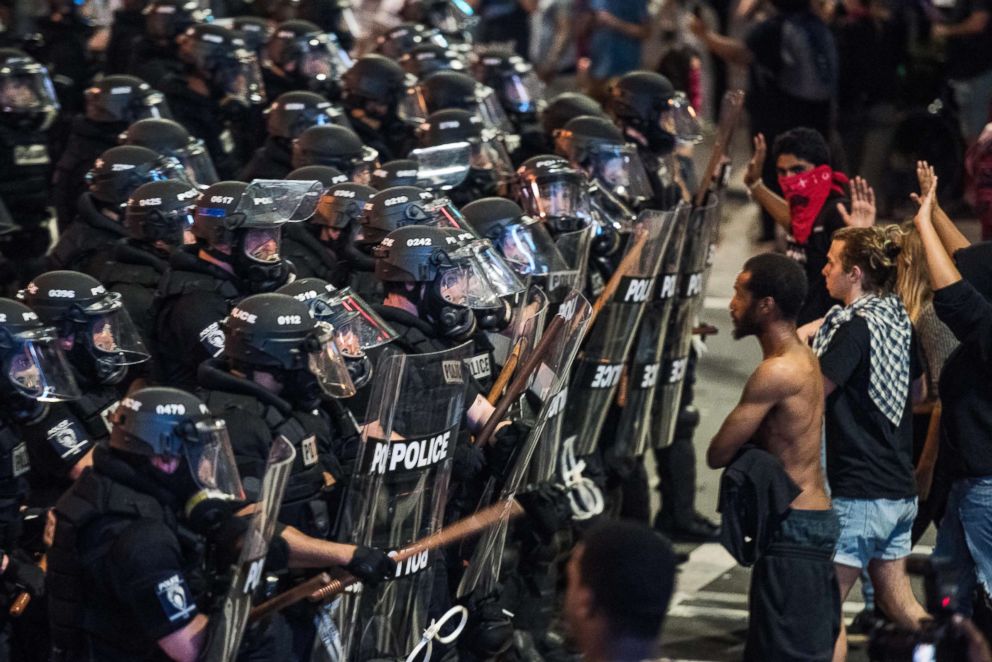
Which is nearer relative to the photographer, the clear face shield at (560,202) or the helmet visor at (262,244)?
the helmet visor at (262,244)

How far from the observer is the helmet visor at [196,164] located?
9.23 metres

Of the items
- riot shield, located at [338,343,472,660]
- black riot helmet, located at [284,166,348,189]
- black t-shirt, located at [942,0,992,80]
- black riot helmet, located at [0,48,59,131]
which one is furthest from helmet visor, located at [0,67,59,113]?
black t-shirt, located at [942,0,992,80]

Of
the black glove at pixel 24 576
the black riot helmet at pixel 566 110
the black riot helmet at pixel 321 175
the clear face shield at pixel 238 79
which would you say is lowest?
the clear face shield at pixel 238 79

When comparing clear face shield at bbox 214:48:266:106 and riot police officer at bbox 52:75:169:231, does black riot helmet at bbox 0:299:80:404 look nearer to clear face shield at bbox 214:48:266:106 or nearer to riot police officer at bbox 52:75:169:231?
riot police officer at bbox 52:75:169:231

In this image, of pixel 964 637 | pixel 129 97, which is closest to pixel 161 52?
pixel 129 97

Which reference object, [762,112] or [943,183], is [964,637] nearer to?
[762,112]

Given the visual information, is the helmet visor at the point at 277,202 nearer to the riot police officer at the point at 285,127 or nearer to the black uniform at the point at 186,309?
the black uniform at the point at 186,309

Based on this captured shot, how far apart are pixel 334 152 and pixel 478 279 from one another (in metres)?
2.53

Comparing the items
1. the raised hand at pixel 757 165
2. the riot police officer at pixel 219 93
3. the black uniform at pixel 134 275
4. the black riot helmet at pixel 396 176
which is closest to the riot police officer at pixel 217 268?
the black uniform at pixel 134 275

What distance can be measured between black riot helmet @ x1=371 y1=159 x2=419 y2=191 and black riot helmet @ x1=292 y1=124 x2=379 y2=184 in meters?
0.35

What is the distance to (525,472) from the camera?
22.1 ft

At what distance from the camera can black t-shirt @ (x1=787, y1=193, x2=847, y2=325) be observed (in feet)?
27.2

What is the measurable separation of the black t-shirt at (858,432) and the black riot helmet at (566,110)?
11.8 ft

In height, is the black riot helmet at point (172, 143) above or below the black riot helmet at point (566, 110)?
above
